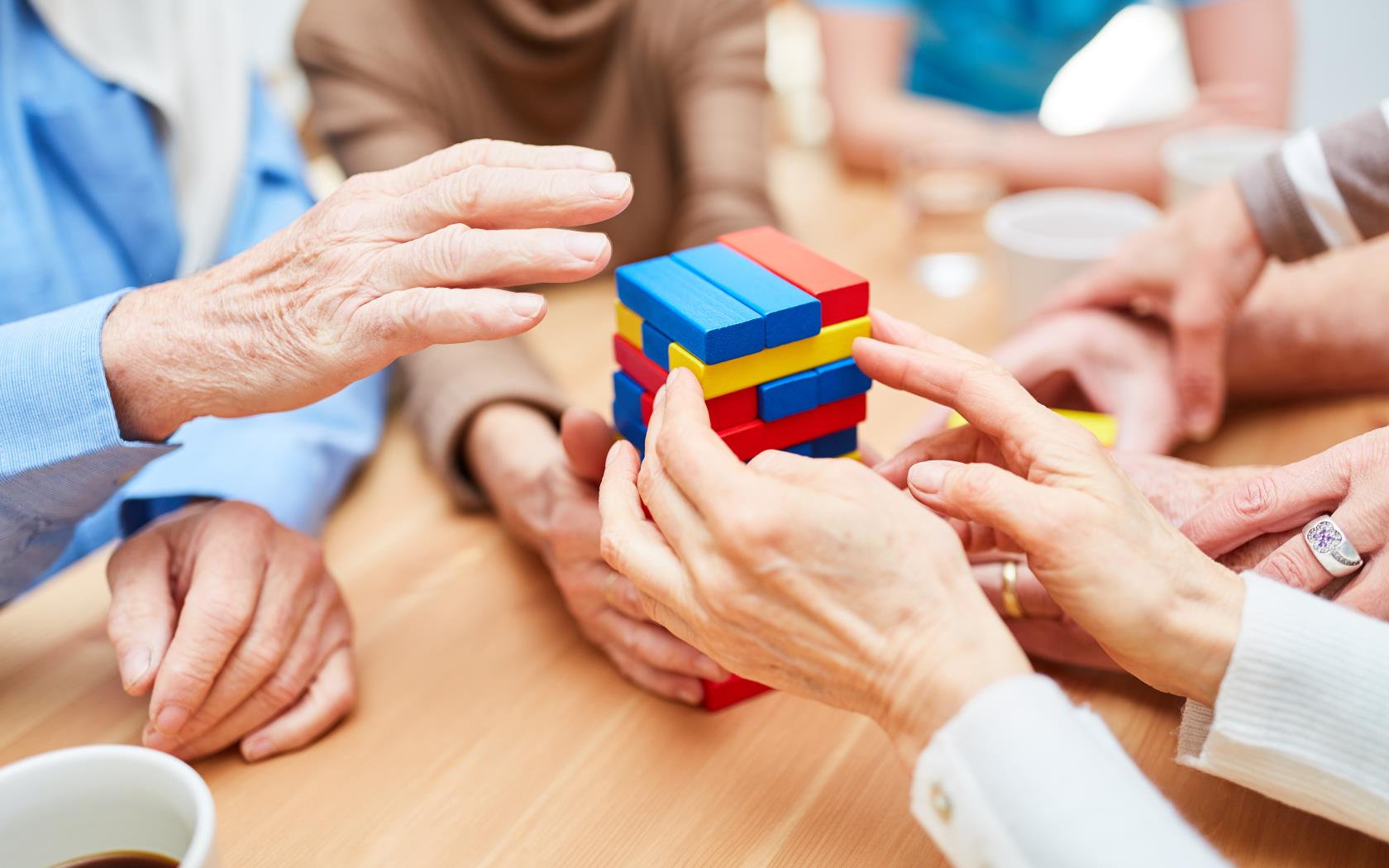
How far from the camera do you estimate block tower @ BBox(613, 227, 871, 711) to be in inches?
25.3

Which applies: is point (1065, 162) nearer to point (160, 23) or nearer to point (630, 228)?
point (630, 228)

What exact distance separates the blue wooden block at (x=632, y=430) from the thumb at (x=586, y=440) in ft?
0.05

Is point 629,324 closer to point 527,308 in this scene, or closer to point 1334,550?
point 527,308

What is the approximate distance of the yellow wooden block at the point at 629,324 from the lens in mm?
723

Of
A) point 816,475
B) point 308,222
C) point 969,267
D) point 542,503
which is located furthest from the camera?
point 969,267

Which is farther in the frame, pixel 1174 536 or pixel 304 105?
pixel 304 105

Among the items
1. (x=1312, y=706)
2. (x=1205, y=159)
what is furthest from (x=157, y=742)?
(x=1205, y=159)

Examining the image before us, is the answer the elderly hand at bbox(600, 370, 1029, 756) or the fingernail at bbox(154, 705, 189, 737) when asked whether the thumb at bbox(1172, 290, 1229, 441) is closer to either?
the elderly hand at bbox(600, 370, 1029, 756)

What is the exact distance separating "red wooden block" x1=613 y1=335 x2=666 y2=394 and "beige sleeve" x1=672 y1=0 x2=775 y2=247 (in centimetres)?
49

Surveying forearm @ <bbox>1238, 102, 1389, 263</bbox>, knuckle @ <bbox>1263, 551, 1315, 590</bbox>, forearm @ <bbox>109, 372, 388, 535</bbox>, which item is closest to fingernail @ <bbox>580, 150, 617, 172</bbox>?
forearm @ <bbox>109, 372, 388, 535</bbox>

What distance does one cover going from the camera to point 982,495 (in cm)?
58

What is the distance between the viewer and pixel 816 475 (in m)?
0.57

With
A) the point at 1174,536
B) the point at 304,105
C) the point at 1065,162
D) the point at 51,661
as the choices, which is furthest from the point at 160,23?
the point at 304,105

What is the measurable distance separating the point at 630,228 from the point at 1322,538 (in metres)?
0.96
